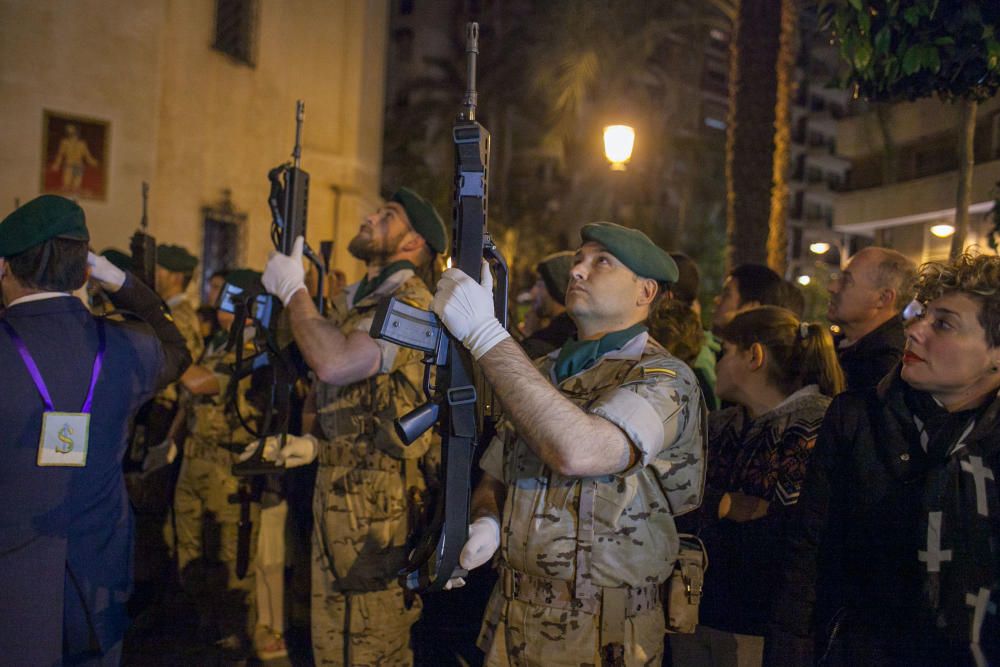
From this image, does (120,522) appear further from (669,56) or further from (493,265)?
(669,56)

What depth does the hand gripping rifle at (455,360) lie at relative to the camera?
271 centimetres

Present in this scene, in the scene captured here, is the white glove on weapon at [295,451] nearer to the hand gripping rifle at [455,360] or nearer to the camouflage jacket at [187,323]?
the hand gripping rifle at [455,360]

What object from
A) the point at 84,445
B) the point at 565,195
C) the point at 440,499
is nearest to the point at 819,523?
the point at 440,499

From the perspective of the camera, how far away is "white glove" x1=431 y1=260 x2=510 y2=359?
2.62m

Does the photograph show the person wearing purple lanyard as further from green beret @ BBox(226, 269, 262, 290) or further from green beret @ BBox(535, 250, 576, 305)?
green beret @ BBox(535, 250, 576, 305)

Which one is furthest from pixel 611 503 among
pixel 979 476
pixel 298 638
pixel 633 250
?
pixel 298 638

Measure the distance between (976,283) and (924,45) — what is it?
1418 millimetres

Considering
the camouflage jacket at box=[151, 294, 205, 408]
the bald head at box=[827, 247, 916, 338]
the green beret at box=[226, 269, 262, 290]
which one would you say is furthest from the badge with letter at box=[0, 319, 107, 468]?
the bald head at box=[827, 247, 916, 338]

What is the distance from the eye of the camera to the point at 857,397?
8.96 feet

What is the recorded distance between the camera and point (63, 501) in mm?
3139

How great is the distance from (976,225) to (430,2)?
29763mm

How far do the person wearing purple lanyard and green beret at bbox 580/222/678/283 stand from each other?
1.81 meters

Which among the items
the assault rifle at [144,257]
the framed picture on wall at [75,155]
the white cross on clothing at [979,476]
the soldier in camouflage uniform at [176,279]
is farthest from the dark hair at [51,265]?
the framed picture on wall at [75,155]

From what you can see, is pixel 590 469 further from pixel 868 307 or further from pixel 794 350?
pixel 868 307
